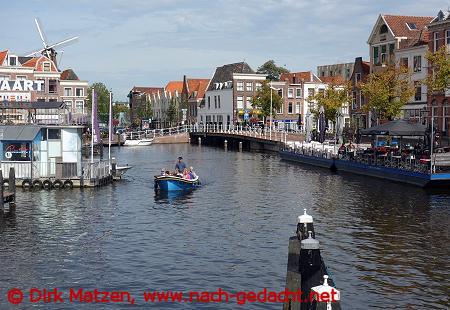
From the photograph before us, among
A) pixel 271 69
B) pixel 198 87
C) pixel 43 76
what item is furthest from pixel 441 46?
pixel 271 69

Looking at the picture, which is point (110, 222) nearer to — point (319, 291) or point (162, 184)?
point (162, 184)

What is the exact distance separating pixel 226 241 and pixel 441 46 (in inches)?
1817

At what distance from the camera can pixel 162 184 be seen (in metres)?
41.5

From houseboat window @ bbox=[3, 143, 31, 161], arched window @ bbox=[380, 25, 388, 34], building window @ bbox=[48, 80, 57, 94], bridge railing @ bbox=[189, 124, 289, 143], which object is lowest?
houseboat window @ bbox=[3, 143, 31, 161]

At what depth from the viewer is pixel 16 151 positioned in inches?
1649

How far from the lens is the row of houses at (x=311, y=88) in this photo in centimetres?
6919

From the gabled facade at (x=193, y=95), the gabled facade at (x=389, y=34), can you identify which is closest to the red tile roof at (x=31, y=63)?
the gabled facade at (x=193, y=95)

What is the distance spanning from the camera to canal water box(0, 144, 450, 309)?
1967 centimetres

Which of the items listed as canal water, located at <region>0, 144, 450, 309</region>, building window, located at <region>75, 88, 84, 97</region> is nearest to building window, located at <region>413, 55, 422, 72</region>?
canal water, located at <region>0, 144, 450, 309</region>

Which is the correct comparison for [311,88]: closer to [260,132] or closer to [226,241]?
[260,132]

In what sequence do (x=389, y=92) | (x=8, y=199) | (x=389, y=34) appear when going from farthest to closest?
(x=389, y=34) → (x=389, y=92) → (x=8, y=199)

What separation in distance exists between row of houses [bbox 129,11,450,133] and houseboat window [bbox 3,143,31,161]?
3416 cm

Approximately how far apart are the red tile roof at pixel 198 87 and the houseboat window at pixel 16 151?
97.3 metres

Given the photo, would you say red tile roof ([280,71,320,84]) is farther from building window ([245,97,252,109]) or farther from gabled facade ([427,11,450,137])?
gabled facade ([427,11,450,137])
